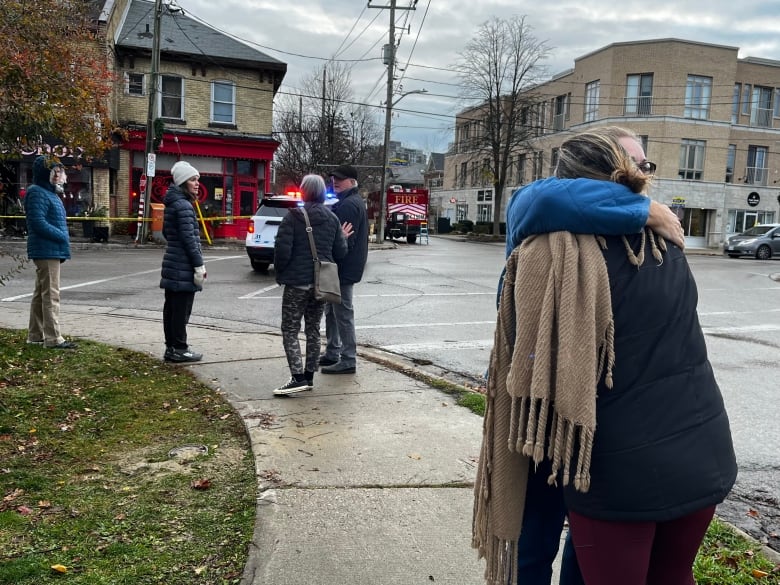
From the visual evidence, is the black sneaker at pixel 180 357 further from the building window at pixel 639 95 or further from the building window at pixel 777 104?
the building window at pixel 777 104

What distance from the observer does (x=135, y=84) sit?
2705 cm

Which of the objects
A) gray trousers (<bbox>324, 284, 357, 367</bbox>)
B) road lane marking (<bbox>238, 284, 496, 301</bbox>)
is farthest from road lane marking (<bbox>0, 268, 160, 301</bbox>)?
gray trousers (<bbox>324, 284, 357, 367</bbox>)

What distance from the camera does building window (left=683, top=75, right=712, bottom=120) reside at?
39406mm

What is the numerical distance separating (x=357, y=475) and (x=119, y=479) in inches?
53.4

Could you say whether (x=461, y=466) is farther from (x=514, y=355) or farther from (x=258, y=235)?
(x=258, y=235)

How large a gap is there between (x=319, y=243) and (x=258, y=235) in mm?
9580

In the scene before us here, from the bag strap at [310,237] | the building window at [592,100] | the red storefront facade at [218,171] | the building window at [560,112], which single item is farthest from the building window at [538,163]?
the bag strap at [310,237]

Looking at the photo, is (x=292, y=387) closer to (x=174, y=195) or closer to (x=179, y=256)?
(x=179, y=256)

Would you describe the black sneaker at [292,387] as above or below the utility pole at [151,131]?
below

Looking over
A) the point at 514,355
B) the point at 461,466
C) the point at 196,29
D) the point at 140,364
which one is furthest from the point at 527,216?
the point at 196,29

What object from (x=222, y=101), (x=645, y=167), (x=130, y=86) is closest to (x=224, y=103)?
(x=222, y=101)

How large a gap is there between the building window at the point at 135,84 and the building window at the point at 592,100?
26957 millimetres

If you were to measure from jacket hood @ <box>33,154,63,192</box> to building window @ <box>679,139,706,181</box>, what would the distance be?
40251 mm

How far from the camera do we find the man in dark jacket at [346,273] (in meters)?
6.34
